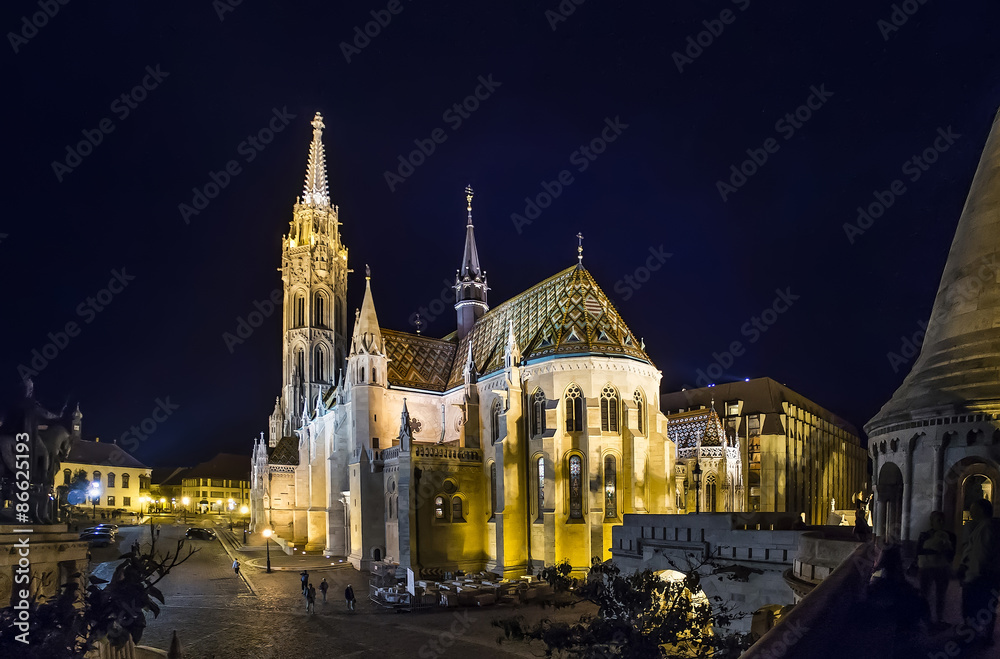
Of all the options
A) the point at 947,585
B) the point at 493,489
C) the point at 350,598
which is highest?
the point at 947,585

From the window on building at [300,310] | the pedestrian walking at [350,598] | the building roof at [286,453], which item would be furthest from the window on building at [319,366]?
the pedestrian walking at [350,598]

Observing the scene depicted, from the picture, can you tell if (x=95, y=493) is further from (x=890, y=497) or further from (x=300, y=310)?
(x=890, y=497)

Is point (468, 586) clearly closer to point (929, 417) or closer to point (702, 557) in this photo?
point (702, 557)

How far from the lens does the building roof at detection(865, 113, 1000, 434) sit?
466 inches

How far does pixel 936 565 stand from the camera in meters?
8.04

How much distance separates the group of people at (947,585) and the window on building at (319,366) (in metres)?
62.5

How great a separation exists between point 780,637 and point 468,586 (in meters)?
24.2

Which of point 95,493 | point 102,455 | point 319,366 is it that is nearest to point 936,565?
point 319,366

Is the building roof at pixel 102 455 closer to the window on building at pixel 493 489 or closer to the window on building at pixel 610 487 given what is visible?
the window on building at pixel 493 489

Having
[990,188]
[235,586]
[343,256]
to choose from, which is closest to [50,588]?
[990,188]

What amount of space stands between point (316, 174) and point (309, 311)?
51.7 feet

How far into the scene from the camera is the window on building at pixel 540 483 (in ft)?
117

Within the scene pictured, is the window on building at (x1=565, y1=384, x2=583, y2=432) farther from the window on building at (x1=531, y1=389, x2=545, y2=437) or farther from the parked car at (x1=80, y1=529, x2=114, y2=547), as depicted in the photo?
the parked car at (x1=80, y1=529, x2=114, y2=547)

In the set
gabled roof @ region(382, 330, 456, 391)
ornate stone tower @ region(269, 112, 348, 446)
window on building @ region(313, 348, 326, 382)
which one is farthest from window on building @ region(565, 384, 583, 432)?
window on building @ region(313, 348, 326, 382)
